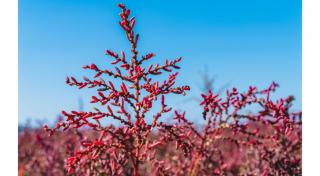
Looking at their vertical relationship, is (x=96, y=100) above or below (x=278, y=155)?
above

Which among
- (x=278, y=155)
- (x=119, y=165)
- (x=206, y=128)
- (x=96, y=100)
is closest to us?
(x=96, y=100)

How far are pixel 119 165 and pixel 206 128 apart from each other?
2.02 ft

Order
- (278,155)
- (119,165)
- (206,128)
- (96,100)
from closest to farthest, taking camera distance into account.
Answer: (96,100)
(119,165)
(206,128)
(278,155)

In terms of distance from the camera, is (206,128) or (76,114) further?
(206,128)

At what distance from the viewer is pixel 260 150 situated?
335cm

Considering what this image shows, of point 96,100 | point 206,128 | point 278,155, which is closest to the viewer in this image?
point 96,100
